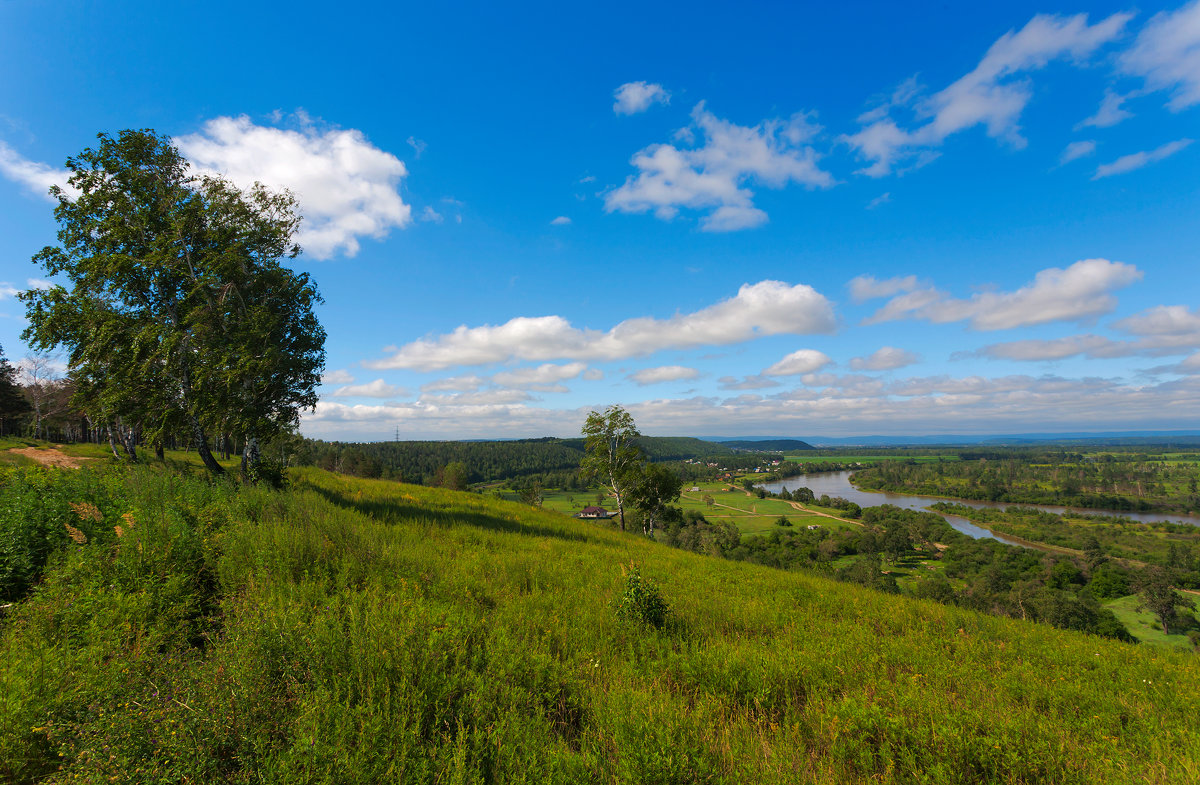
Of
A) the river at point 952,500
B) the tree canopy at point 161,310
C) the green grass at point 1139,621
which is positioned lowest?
the river at point 952,500

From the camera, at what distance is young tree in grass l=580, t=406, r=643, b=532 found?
27922 millimetres

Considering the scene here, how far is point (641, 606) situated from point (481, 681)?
2676 millimetres

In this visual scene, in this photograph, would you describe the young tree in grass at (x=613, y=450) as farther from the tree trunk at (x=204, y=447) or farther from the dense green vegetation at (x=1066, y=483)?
the dense green vegetation at (x=1066, y=483)

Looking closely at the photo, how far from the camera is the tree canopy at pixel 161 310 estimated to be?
10.7 meters

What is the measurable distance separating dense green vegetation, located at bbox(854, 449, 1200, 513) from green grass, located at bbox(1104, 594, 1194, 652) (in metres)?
94.9

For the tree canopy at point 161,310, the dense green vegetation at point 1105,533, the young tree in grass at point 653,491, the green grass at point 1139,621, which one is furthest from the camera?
the dense green vegetation at point 1105,533

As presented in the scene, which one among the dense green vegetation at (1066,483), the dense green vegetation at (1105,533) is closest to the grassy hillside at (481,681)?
the dense green vegetation at (1105,533)

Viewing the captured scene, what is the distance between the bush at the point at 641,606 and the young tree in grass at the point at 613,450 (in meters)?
21.9

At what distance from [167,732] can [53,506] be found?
20.5ft

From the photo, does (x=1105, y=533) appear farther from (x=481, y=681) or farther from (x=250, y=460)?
(x=250, y=460)

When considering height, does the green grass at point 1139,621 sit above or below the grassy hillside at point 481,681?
below

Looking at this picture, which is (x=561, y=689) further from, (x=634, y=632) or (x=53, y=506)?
(x=53, y=506)

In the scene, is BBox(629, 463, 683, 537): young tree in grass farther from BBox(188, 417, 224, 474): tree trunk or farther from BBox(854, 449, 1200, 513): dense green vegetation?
BBox(854, 449, 1200, 513): dense green vegetation

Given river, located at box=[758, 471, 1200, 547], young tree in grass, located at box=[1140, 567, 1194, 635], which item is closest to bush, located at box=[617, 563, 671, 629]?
young tree in grass, located at box=[1140, 567, 1194, 635]
